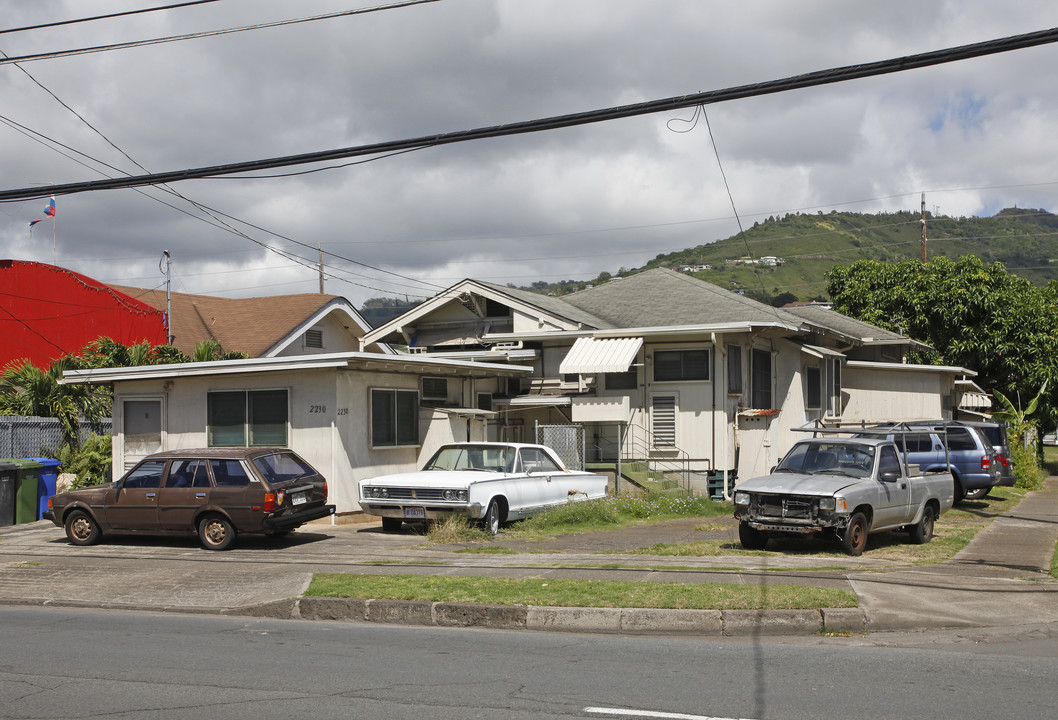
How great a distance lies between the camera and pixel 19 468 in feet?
58.2

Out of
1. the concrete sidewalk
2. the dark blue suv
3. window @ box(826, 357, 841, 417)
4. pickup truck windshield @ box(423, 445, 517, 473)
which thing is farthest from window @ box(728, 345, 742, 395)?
pickup truck windshield @ box(423, 445, 517, 473)

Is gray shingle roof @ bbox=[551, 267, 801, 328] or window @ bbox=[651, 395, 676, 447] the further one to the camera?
gray shingle roof @ bbox=[551, 267, 801, 328]

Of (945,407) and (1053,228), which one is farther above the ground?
(1053,228)

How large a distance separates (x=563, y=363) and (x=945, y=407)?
16.5 metres

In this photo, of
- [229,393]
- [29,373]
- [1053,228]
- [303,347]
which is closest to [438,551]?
Result: [229,393]

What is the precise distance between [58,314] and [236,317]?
703cm

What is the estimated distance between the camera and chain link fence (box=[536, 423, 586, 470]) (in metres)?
21.5

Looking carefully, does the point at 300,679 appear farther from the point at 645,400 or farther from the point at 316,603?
Result: the point at 645,400

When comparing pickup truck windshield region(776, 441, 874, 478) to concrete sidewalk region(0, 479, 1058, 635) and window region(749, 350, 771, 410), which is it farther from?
window region(749, 350, 771, 410)

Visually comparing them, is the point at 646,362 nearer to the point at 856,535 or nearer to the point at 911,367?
the point at 856,535

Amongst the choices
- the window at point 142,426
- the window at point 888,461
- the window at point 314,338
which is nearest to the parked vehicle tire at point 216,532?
the window at point 142,426

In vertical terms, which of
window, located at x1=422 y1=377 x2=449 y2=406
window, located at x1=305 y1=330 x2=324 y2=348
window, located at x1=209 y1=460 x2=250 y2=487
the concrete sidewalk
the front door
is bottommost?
the concrete sidewalk

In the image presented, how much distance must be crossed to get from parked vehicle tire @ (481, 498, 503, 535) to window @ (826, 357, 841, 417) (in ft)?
51.7

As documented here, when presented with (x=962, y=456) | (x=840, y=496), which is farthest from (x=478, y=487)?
(x=962, y=456)
